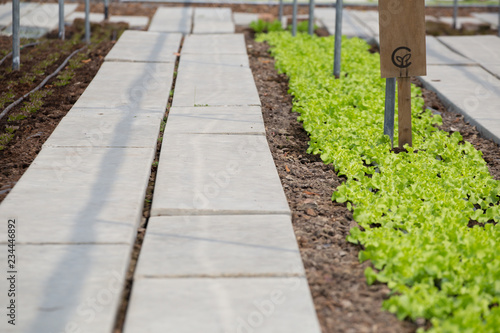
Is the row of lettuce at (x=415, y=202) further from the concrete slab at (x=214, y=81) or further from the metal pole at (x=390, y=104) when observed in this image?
the concrete slab at (x=214, y=81)

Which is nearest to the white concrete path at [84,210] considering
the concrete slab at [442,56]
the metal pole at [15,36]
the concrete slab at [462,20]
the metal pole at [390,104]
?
the metal pole at [15,36]

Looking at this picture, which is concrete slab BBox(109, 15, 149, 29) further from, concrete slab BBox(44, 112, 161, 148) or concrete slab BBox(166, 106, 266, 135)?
concrete slab BBox(44, 112, 161, 148)

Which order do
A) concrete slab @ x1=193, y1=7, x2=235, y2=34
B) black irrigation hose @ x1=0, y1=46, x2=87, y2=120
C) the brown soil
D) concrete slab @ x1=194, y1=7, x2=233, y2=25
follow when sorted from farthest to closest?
concrete slab @ x1=194, y1=7, x2=233, y2=25
concrete slab @ x1=193, y1=7, x2=235, y2=34
black irrigation hose @ x1=0, y1=46, x2=87, y2=120
the brown soil

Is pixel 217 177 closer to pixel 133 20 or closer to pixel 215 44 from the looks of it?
pixel 215 44

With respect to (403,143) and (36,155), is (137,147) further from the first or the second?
(403,143)

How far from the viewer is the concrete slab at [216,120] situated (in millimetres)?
5066

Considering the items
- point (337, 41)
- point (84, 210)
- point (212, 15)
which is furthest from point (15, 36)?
point (212, 15)

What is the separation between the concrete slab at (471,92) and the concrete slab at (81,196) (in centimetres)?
303

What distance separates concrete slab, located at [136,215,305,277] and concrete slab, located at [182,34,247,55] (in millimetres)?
5259

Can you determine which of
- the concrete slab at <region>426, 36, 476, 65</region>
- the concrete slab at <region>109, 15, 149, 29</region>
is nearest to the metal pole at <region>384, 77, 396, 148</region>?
the concrete slab at <region>426, 36, 476, 65</region>

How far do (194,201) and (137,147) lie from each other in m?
1.11

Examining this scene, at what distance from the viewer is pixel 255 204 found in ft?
12.1

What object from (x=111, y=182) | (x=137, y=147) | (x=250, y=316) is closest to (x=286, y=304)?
(x=250, y=316)

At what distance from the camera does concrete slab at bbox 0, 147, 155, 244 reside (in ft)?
10.7
